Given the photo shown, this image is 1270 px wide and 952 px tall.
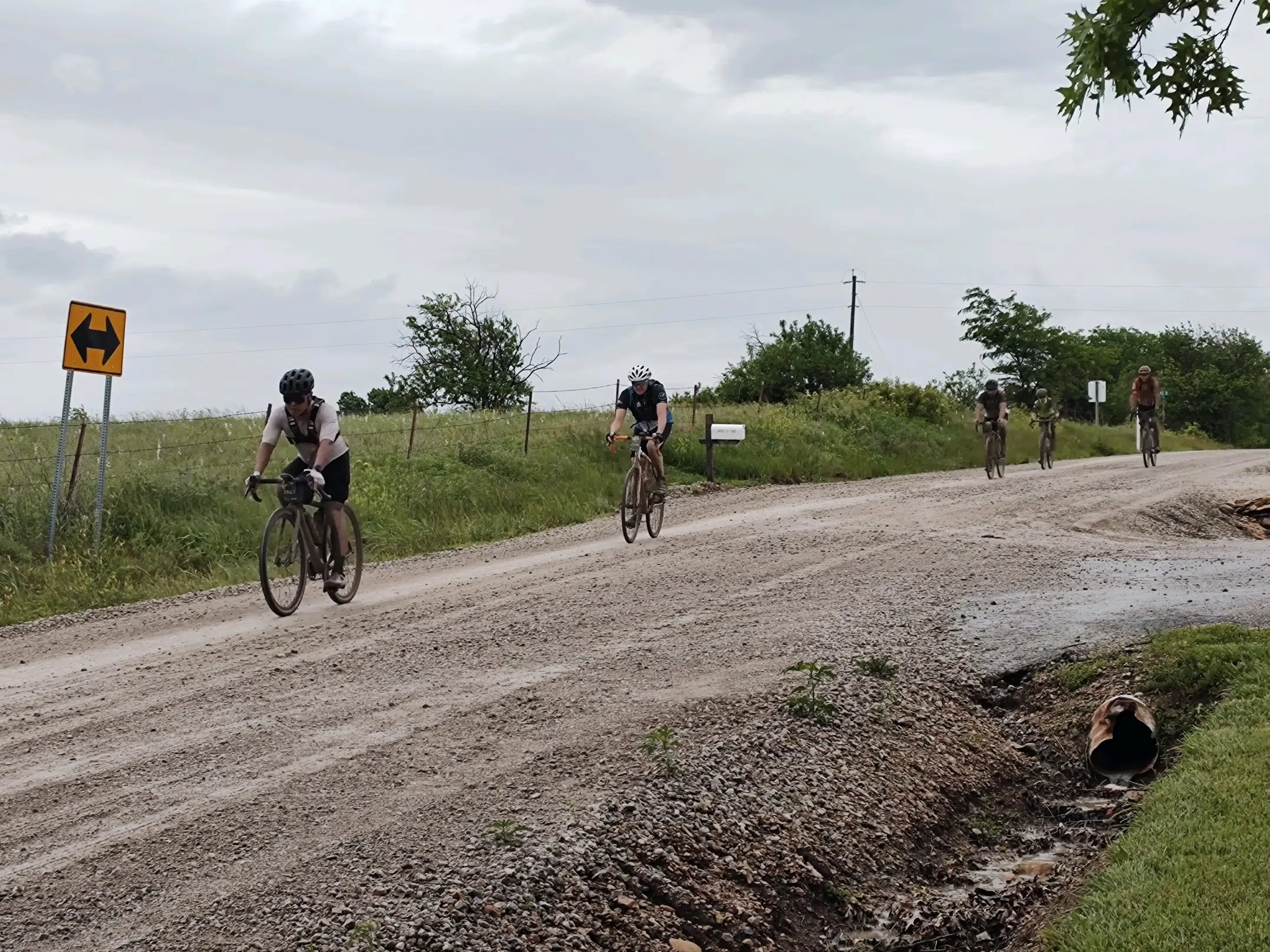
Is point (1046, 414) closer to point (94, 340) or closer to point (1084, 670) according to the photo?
point (94, 340)

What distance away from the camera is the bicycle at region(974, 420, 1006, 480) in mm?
24875

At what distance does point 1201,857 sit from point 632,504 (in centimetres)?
1040

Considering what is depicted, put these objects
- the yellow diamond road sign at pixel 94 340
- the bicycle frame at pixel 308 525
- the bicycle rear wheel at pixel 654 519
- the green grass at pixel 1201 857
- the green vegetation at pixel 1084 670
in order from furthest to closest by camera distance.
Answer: the bicycle rear wheel at pixel 654 519
the yellow diamond road sign at pixel 94 340
the bicycle frame at pixel 308 525
the green vegetation at pixel 1084 670
the green grass at pixel 1201 857

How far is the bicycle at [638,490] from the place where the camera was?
15.3m

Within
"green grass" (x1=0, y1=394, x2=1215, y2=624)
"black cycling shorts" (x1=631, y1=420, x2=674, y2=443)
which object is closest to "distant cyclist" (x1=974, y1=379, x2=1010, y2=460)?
"green grass" (x1=0, y1=394, x2=1215, y2=624)

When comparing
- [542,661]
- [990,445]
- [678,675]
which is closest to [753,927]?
[678,675]

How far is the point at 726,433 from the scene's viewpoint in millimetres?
24922

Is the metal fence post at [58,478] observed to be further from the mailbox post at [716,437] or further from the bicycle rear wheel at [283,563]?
the mailbox post at [716,437]

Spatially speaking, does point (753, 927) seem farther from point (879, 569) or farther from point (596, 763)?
point (879, 569)

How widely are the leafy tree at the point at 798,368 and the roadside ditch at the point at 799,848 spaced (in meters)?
52.2

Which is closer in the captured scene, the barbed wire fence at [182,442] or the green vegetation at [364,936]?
the green vegetation at [364,936]

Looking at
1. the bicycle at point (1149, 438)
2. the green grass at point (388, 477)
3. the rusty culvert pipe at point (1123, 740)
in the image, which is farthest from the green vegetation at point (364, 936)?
the bicycle at point (1149, 438)

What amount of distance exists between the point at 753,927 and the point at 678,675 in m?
2.85

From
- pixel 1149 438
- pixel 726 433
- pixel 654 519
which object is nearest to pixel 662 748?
pixel 654 519
